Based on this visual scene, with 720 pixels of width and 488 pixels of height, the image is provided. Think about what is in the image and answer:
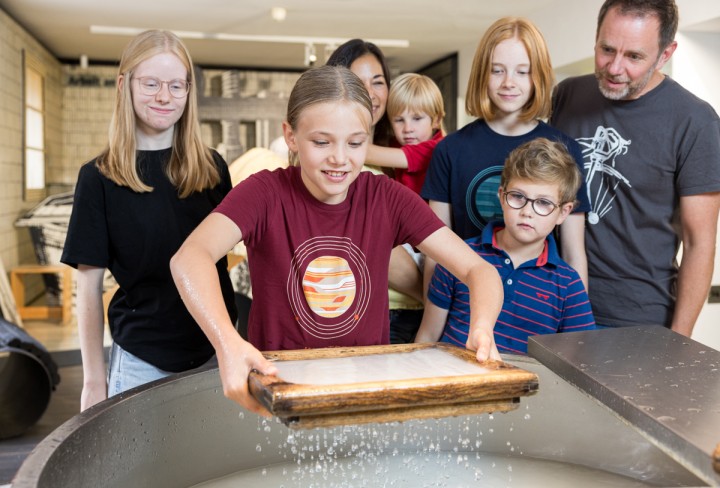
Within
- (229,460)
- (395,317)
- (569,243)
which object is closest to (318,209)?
(229,460)

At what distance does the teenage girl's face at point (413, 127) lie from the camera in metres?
1.97

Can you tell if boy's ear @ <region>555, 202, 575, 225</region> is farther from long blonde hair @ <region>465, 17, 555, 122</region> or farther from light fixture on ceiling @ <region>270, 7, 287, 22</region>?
light fixture on ceiling @ <region>270, 7, 287, 22</region>

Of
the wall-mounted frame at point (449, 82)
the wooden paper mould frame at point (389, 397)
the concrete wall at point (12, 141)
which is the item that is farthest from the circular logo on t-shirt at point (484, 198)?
the wall-mounted frame at point (449, 82)

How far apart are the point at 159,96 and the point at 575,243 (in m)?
0.96

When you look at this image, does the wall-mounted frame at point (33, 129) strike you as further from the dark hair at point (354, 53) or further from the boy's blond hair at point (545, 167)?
the boy's blond hair at point (545, 167)

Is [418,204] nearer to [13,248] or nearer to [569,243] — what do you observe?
[569,243]

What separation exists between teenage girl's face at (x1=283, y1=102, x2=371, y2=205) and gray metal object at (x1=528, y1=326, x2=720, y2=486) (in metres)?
0.40

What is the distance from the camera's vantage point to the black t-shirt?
141 centimetres

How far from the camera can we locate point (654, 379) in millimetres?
913

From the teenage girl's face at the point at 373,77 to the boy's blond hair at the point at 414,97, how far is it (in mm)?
126

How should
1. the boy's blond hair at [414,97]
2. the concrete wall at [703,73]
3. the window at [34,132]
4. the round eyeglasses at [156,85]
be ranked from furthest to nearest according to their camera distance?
the window at [34,132] → the concrete wall at [703,73] → the boy's blond hair at [414,97] → the round eyeglasses at [156,85]

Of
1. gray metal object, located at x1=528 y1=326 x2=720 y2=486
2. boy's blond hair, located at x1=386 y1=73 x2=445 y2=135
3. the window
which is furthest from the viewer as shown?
the window

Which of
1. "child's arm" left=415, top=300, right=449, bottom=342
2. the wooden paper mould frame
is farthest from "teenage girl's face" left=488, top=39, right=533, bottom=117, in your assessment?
the wooden paper mould frame

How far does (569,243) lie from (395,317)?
442 mm
